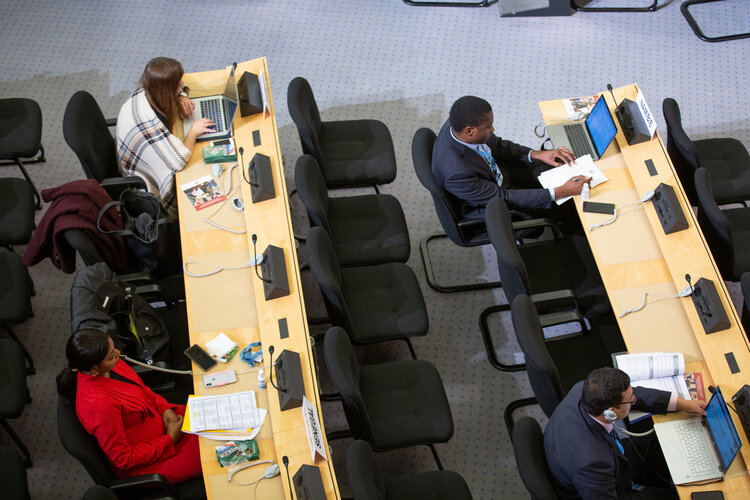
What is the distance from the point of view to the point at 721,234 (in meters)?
3.88

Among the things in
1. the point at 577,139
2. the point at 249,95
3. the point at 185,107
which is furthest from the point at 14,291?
the point at 577,139

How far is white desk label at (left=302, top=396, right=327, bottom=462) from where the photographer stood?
120 inches

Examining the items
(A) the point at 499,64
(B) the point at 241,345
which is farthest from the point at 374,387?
(A) the point at 499,64

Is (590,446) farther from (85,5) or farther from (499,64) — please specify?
(85,5)

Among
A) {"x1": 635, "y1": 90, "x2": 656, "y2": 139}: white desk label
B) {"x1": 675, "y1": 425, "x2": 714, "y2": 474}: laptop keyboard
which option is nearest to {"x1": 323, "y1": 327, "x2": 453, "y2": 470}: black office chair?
{"x1": 675, "y1": 425, "x2": 714, "y2": 474}: laptop keyboard

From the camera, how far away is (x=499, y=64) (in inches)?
226

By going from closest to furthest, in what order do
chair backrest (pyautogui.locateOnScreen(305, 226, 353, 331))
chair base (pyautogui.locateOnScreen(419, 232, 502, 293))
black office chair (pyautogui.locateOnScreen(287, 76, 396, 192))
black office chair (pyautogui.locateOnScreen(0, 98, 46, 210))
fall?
1. chair backrest (pyautogui.locateOnScreen(305, 226, 353, 331))
2. black office chair (pyautogui.locateOnScreen(287, 76, 396, 192))
3. black office chair (pyautogui.locateOnScreen(0, 98, 46, 210))
4. chair base (pyautogui.locateOnScreen(419, 232, 502, 293))

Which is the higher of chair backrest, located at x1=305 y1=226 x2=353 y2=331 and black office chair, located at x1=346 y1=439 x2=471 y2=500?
chair backrest, located at x1=305 y1=226 x2=353 y2=331

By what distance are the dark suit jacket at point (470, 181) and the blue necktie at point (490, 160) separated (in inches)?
2.5

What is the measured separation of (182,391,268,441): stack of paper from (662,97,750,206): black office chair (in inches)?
115

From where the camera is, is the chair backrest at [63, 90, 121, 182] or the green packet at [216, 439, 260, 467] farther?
the chair backrest at [63, 90, 121, 182]

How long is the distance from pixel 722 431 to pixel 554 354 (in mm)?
933

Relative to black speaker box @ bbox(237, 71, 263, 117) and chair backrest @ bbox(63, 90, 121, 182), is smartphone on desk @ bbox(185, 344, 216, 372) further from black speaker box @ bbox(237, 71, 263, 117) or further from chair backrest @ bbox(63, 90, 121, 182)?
black speaker box @ bbox(237, 71, 263, 117)

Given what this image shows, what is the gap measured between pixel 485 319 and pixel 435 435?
1198 millimetres
